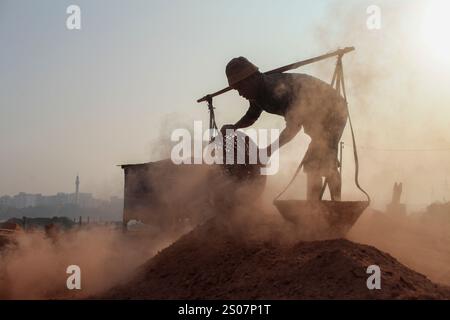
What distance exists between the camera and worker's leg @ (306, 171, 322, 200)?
6.22 metres

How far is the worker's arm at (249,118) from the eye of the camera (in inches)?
267

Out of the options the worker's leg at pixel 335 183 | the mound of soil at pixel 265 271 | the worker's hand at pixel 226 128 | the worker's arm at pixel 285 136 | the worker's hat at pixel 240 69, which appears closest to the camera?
→ the mound of soil at pixel 265 271

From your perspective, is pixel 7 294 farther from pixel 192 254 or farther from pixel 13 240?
pixel 13 240

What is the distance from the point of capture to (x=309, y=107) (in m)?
6.30

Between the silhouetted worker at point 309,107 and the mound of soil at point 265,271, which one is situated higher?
the silhouetted worker at point 309,107

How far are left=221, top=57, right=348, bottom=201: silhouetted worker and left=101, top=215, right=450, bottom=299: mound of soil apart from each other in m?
1.14

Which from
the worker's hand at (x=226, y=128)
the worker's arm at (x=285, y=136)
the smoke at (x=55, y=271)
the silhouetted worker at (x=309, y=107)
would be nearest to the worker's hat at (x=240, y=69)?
the silhouetted worker at (x=309, y=107)

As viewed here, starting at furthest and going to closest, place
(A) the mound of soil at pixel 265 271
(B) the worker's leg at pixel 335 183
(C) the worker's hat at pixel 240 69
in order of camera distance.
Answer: (B) the worker's leg at pixel 335 183 < (C) the worker's hat at pixel 240 69 < (A) the mound of soil at pixel 265 271

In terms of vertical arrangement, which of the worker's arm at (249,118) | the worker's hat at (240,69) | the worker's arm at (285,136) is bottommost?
the worker's arm at (285,136)

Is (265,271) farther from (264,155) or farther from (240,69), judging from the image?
(240,69)

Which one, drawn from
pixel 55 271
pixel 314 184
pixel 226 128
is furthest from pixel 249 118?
pixel 55 271

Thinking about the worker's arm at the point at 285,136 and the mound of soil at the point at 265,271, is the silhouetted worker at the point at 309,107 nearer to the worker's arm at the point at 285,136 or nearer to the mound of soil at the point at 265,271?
the worker's arm at the point at 285,136

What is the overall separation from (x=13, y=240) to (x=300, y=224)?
38.7ft
